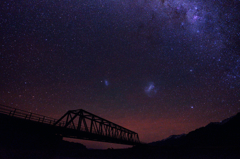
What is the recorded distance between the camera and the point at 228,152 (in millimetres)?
38844

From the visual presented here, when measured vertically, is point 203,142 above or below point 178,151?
above

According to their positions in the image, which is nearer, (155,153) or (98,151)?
(155,153)

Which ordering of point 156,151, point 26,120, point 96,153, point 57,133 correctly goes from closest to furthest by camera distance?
point 26,120 < point 57,133 < point 156,151 < point 96,153

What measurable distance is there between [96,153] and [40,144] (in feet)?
210

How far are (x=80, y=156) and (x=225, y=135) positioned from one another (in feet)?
368

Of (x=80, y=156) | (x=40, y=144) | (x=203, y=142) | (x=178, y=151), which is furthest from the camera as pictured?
(x=203, y=142)

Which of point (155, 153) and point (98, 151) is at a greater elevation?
point (98, 151)

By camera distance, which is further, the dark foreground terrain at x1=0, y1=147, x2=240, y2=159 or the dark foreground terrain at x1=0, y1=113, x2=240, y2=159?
the dark foreground terrain at x1=0, y1=147, x2=240, y2=159

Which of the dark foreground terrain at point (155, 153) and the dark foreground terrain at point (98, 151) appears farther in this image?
the dark foreground terrain at point (155, 153)

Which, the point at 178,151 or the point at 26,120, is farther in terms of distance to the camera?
the point at 178,151

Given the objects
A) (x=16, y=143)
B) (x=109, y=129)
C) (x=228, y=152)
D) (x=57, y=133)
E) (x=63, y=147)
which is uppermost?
(x=63, y=147)

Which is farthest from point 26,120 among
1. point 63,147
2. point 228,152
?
point 63,147

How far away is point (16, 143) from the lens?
57.5 feet

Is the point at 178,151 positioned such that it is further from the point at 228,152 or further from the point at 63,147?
the point at 63,147
